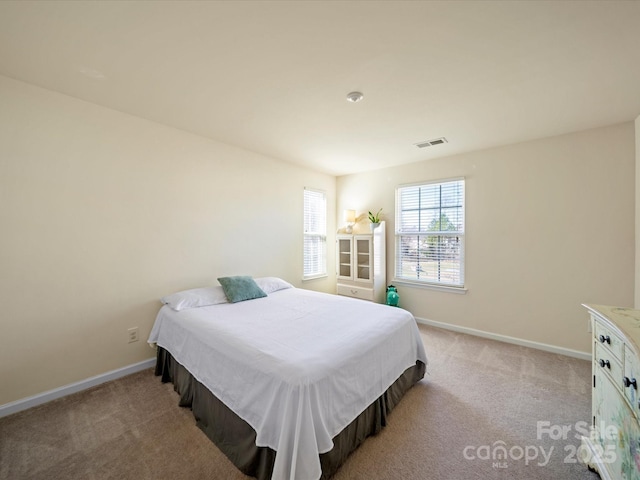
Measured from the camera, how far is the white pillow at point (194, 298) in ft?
8.32

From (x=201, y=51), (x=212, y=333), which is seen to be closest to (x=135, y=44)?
(x=201, y=51)

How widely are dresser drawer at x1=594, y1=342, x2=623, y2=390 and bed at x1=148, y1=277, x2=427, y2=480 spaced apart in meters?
1.18

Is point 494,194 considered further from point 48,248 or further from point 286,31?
point 48,248

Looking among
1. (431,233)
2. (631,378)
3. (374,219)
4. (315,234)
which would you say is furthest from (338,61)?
(315,234)

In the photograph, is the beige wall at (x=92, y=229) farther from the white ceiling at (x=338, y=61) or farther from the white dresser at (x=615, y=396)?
the white dresser at (x=615, y=396)

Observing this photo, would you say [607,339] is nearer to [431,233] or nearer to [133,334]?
→ [431,233]

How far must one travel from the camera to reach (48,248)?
85.6 inches

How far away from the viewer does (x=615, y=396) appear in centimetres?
129

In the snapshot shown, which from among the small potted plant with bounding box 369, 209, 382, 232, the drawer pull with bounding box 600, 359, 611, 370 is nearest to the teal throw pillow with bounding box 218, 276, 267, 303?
the small potted plant with bounding box 369, 209, 382, 232

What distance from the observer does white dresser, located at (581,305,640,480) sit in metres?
1.10

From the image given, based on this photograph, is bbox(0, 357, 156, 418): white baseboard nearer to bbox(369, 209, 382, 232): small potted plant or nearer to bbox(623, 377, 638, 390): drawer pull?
bbox(369, 209, 382, 232): small potted plant

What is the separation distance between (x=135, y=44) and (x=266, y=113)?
110 cm

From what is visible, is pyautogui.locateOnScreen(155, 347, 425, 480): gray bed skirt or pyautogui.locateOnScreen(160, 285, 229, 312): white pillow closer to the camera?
pyautogui.locateOnScreen(155, 347, 425, 480): gray bed skirt

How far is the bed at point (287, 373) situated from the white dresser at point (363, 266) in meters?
1.62
